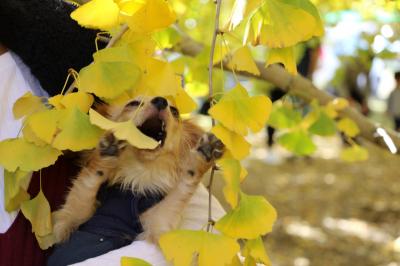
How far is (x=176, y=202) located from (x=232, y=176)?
0.47 m

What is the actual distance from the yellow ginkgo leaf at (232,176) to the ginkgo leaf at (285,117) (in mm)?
1104

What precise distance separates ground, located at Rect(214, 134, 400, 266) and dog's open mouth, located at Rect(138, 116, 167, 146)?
1.10 metres

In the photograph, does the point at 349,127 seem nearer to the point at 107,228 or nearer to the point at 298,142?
the point at 298,142

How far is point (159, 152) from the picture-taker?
1.63 meters

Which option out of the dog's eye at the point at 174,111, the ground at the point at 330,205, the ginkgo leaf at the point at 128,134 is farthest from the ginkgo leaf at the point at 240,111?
the ground at the point at 330,205

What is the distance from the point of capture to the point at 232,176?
115 centimetres

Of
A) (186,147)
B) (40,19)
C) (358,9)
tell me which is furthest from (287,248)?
(40,19)

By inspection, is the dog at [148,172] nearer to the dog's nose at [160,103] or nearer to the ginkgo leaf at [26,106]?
the dog's nose at [160,103]

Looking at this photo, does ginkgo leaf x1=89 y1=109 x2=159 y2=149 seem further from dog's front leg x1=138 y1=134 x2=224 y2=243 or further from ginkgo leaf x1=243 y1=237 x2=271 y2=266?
dog's front leg x1=138 y1=134 x2=224 y2=243

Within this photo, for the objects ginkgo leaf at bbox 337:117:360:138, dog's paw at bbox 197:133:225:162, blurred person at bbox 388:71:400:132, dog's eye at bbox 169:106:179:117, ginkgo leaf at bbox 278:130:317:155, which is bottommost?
blurred person at bbox 388:71:400:132

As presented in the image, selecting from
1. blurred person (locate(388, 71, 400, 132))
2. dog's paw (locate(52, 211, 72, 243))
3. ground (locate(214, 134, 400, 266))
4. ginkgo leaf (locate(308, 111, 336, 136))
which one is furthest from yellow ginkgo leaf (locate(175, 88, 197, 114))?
blurred person (locate(388, 71, 400, 132))

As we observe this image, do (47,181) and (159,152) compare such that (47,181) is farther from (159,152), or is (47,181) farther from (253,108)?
(253,108)

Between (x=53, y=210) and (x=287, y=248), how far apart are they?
7.90ft

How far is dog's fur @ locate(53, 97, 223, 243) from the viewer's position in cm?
149
